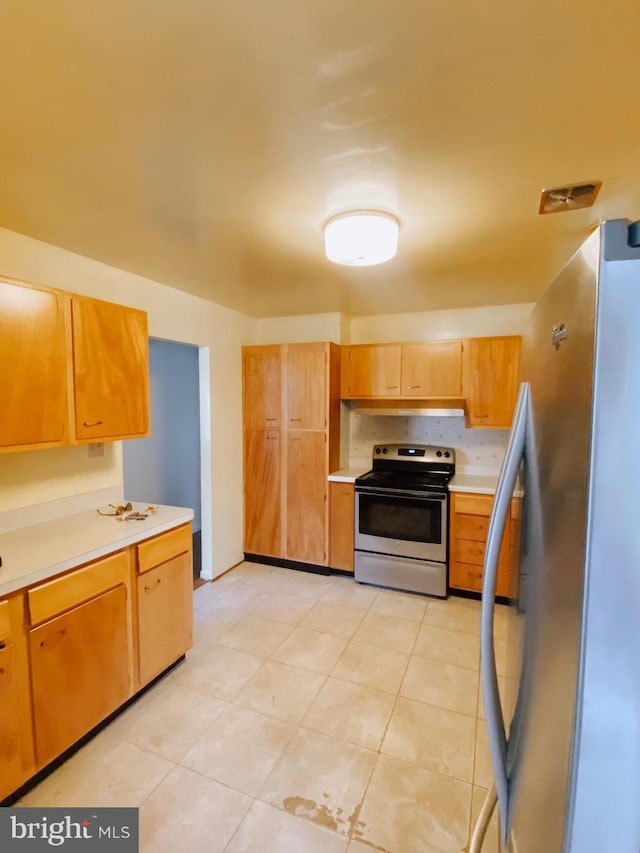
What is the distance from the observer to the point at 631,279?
44cm

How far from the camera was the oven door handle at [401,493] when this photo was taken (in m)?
3.16

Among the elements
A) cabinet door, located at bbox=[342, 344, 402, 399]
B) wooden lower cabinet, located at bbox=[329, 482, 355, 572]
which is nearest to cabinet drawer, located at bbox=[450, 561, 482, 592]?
wooden lower cabinet, located at bbox=[329, 482, 355, 572]

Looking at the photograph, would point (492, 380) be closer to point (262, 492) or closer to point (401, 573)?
point (401, 573)

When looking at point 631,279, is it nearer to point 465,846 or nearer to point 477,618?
point 465,846

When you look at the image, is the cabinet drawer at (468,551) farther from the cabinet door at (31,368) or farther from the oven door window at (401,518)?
the cabinet door at (31,368)

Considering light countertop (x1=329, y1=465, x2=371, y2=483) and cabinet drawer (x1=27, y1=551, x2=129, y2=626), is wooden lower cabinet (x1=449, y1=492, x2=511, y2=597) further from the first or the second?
cabinet drawer (x1=27, y1=551, x2=129, y2=626)

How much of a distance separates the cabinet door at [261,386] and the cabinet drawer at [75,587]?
6.48 feet

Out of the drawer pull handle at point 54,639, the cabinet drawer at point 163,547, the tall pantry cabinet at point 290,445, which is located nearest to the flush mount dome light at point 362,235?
the tall pantry cabinet at point 290,445

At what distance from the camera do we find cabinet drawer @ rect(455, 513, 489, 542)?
10.2ft

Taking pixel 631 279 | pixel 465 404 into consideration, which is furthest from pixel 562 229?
pixel 631 279

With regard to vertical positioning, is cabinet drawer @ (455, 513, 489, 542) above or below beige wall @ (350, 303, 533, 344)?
below

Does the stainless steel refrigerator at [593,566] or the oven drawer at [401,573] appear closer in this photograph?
the stainless steel refrigerator at [593,566]

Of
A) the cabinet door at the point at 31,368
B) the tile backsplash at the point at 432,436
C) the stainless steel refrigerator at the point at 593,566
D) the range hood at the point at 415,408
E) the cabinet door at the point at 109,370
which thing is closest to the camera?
the stainless steel refrigerator at the point at 593,566

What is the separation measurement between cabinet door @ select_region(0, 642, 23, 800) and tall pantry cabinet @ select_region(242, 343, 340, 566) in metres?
2.36
